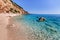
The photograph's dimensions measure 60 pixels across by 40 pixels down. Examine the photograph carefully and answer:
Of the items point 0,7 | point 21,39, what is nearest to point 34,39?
point 21,39

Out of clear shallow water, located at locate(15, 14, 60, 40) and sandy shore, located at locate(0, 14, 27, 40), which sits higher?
sandy shore, located at locate(0, 14, 27, 40)

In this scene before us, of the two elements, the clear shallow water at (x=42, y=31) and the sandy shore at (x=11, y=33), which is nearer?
the sandy shore at (x=11, y=33)

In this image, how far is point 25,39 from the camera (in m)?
13.1

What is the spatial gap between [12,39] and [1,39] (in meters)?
1.37

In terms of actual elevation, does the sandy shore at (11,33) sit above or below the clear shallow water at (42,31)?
above

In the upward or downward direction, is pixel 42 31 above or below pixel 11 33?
below

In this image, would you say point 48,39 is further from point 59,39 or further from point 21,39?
point 21,39

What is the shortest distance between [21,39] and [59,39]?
4.70 metres

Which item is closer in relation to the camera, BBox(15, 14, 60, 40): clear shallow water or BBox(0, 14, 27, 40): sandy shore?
BBox(0, 14, 27, 40): sandy shore

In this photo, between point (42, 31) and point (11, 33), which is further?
point (42, 31)

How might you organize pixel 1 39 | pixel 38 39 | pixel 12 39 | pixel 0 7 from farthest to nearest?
pixel 0 7, pixel 38 39, pixel 12 39, pixel 1 39

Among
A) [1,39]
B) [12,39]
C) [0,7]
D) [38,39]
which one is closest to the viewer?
[1,39]

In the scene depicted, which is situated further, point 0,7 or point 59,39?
point 0,7

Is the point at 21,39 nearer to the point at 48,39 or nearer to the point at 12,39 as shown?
the point at 12,39
